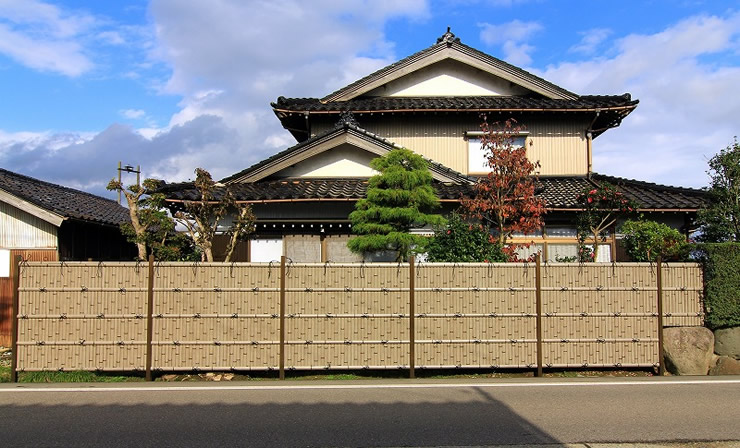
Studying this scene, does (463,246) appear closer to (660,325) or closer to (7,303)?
(660,325)

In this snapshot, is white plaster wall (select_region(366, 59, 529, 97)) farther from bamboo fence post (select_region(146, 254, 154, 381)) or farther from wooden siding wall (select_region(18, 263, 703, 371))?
bamboo fence post (select_region(146, 254, 154, 381))

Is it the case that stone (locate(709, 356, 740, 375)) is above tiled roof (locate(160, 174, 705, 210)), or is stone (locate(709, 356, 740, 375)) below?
below

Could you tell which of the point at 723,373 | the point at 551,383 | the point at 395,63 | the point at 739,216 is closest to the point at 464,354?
the point at 551,383

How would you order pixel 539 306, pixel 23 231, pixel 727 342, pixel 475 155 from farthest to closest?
1. pixel 475 155
2. pixel 23 231
3. pixel 727 342
4. pixel 539 306

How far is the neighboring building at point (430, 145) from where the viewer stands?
14.1 metres

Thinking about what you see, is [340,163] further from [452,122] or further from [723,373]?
[723,373]

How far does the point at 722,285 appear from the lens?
33.7ft

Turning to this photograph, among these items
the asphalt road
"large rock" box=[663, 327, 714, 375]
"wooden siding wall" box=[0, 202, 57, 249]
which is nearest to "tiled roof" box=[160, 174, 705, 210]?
"wooden siding wall" box=[0, 202, 57, 249]

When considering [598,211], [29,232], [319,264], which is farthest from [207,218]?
[598,211]

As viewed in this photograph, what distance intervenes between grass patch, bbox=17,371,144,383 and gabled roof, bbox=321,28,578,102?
10.4m

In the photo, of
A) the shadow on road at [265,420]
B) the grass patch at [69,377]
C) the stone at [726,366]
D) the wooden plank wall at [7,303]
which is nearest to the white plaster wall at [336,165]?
the wooden plank wall at [7,303]

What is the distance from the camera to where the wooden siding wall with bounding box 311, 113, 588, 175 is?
1725cm

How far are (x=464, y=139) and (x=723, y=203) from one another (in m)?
6.82

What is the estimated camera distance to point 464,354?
32.9ft
